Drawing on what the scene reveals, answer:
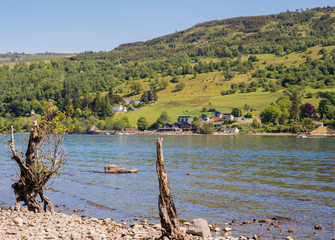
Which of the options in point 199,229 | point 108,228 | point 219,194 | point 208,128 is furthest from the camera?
point 208,128

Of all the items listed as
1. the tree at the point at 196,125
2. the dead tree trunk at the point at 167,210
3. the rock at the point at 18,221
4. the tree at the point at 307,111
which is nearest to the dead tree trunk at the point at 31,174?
the rock at the point at 18,221

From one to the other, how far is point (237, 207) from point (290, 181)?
49.6 ft

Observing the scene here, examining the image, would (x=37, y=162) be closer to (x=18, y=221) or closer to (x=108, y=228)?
(x=18, y=221)

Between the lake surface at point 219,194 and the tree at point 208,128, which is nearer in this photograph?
the lake surface at point 219,194

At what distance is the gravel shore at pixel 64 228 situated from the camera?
58.9 ft

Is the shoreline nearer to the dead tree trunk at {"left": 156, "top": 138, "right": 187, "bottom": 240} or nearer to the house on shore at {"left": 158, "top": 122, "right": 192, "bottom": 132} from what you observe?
the dead tree trunk at {"left": 156, "top": 138, "right": 187, "bottom": 240}

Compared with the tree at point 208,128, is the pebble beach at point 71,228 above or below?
below

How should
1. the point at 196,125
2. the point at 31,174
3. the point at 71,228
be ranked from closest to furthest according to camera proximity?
the point at 71,228 → the point at 31,174 → the point at 196,125

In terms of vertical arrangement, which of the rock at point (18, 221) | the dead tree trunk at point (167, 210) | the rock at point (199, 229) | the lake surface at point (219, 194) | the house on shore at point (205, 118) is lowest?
the lake surface at point (219, 194)

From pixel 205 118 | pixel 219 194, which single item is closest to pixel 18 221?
pixel 219 194

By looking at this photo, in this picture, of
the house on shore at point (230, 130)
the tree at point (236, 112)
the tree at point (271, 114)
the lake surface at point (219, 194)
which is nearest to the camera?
the lake surface at point (219, 194)

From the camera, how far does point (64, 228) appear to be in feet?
63.5

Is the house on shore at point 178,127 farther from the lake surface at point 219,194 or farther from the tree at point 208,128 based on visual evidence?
the lake surface at point 219,194

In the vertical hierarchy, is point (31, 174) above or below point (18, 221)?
above
